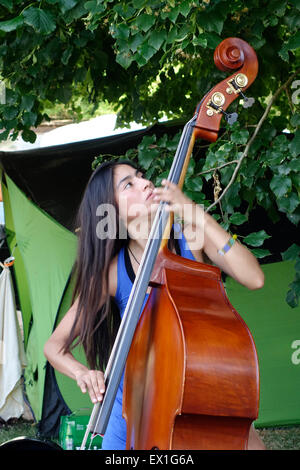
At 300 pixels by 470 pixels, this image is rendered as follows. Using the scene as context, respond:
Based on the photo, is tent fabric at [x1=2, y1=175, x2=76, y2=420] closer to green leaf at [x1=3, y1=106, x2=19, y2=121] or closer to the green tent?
the green tent

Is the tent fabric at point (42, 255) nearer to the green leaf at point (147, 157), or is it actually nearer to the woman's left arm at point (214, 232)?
the green leaf at point (147, 157)

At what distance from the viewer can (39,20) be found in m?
2.41

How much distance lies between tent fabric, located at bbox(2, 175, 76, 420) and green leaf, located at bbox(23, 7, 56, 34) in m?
1.54

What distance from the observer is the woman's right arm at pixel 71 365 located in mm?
1510

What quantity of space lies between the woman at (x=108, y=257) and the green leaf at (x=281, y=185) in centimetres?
65

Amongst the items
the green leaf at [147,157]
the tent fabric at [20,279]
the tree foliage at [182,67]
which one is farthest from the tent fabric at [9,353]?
the green leaf at [147,157]

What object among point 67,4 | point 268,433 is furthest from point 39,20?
point 268,433

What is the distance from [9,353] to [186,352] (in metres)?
2.90

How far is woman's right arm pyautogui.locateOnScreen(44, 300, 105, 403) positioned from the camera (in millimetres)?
1510

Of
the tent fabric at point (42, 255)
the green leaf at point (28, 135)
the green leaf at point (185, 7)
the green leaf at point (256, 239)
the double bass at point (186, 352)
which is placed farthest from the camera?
the tent fabric at point (42, 255)

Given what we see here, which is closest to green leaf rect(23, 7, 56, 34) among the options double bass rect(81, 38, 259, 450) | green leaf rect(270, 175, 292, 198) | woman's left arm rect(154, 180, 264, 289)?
double bass rect(81, 38, 259, 450)
